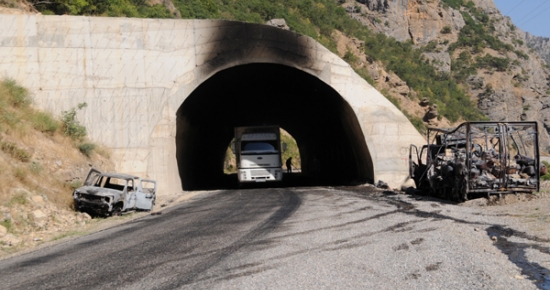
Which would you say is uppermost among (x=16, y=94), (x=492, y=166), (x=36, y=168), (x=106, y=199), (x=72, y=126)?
(x=16, y=94)

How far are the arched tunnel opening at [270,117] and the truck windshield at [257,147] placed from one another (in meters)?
3.10

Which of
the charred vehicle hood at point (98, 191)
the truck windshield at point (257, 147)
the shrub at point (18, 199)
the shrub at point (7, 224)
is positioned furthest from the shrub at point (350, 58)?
the shrub at point (7, 224)

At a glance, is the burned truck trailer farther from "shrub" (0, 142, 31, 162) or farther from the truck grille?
"shrub" (0, 142, 31, 162)

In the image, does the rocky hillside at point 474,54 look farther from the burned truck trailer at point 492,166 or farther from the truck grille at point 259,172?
the burned truck trailer at point 492,166

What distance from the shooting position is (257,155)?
32188 millimetres

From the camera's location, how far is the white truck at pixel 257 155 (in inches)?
1258

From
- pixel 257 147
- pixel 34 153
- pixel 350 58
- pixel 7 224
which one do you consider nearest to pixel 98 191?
pixel 7 224

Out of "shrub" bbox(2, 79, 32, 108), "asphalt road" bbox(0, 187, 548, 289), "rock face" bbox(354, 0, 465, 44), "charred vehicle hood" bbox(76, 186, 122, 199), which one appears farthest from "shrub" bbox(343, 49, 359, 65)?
"asphalt road" bbox(0, 187, 548, 289)

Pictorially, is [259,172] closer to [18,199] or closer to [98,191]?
[98,191]

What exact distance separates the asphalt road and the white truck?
51.8 feet

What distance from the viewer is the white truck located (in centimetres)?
3195

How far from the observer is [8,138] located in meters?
21.2

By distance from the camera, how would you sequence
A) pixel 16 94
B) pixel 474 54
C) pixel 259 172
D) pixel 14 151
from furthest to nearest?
pixel 474 54, pixel 259 172, pixel 16 94, pixel 14 151

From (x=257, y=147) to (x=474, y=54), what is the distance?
85.8 metres
